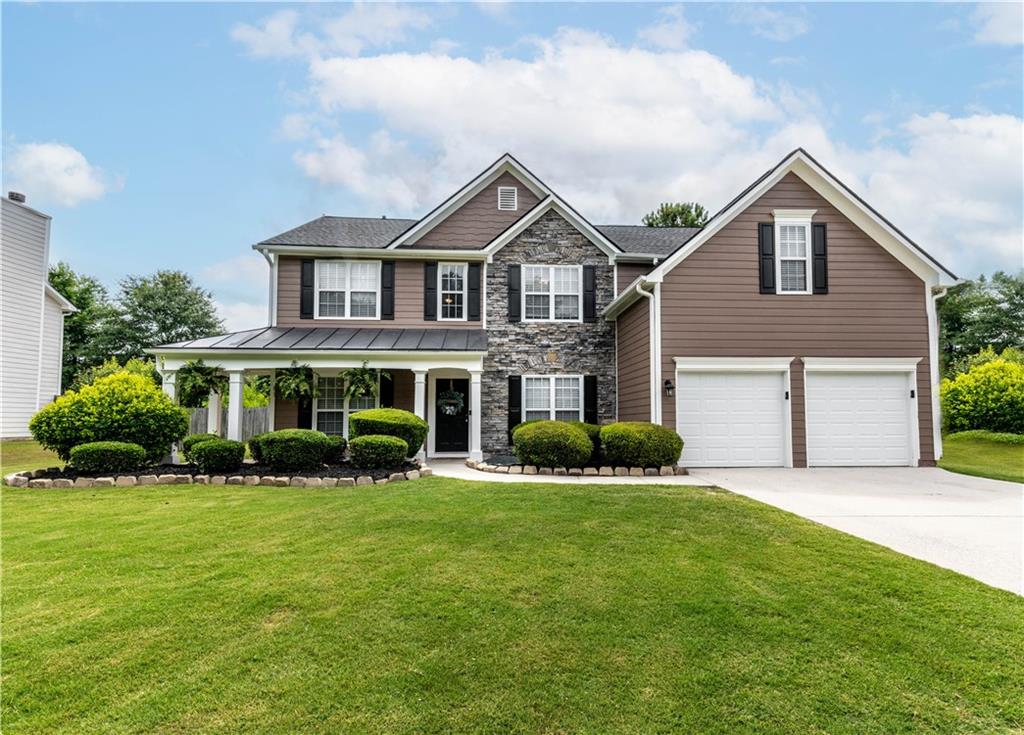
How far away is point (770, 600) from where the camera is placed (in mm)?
3877

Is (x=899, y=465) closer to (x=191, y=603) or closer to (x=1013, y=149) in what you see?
(x=1013, y=149)

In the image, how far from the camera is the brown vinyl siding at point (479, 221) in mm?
15250

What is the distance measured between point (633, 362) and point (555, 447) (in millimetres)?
3823

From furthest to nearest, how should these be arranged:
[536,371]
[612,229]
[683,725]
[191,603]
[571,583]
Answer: [612,229] → [536,371] → [571,583] → [191,603] → [683,725]

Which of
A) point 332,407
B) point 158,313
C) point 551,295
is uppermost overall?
point 158,313

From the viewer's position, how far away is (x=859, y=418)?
11.8 meters

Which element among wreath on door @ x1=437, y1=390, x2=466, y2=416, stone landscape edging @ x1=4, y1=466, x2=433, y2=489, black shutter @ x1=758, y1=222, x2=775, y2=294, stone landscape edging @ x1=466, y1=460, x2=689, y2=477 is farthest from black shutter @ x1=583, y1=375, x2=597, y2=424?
stone landscape edging @ x1=4, y1=466, x2=433, y2=489

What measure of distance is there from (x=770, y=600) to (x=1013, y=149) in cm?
1215

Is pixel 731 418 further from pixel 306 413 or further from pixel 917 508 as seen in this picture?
pixel 306 413

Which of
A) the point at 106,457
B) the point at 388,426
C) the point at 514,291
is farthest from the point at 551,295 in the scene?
the point at 106,457

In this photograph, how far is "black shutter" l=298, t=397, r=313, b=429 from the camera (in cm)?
1392

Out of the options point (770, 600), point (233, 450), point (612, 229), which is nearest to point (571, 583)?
point (770, 600)

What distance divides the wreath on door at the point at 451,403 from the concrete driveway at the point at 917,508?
634 cm

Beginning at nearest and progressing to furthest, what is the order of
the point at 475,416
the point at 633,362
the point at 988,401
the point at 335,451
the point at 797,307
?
1. the point at 335,451
2. the point at 797,307
3. the point at 475,416
4. the point at 633,362
5. the point at 988,401
